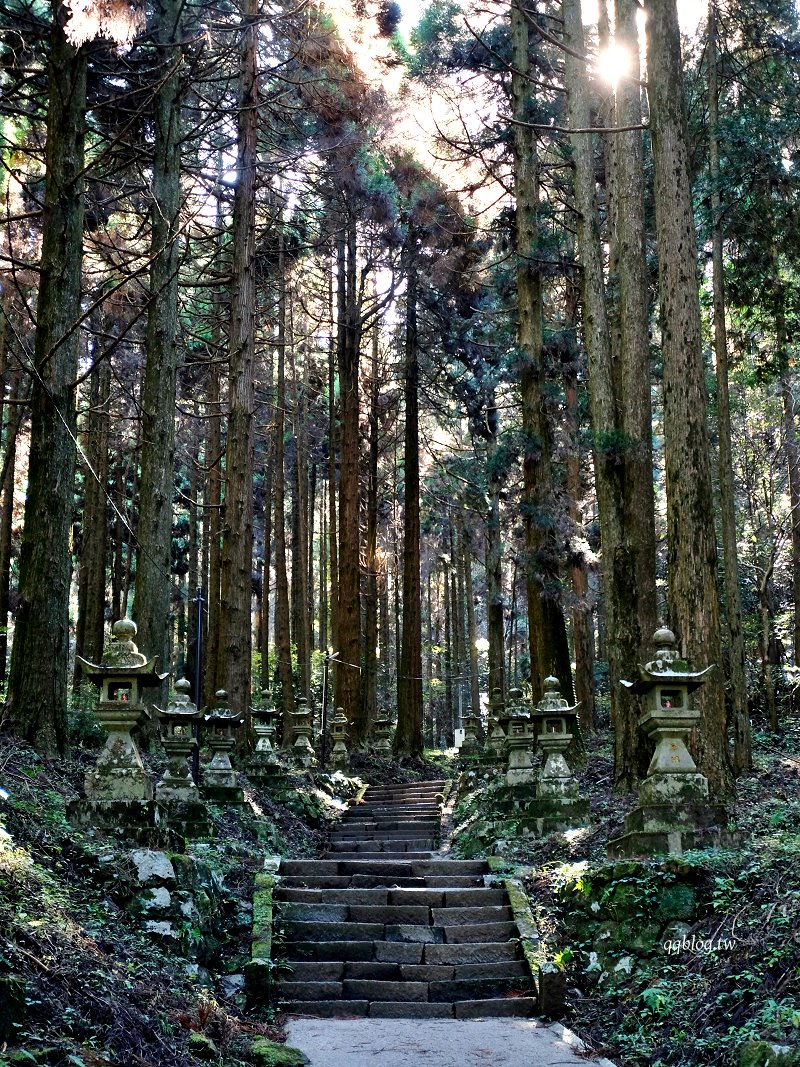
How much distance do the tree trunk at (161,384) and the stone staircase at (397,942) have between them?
12.4 feet

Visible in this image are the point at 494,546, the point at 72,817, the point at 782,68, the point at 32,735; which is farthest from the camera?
the point at 494,546

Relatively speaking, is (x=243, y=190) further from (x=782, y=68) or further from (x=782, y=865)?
(x=782, y=865)

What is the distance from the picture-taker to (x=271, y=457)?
2648 centimetres

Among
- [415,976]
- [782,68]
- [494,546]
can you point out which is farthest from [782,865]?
[494,546]

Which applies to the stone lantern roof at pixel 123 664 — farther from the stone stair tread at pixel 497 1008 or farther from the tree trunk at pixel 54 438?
the stone stair tread at pixel 497 1008

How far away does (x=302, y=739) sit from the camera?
18.7m

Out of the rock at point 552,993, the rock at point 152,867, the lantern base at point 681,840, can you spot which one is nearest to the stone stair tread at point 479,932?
the rock at point 552,993

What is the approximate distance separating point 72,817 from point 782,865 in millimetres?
5182

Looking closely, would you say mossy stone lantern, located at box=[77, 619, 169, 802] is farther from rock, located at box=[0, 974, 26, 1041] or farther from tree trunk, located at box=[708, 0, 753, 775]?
tree trunk, located at box=[708, 0, 753, 775]

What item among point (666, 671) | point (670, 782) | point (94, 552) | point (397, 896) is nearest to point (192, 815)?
point (397, 896)

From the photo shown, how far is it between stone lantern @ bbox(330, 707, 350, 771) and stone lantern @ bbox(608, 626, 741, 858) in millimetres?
13330

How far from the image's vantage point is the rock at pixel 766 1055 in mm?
4332

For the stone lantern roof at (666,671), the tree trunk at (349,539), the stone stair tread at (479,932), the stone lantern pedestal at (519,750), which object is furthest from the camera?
the tree trunk at (349,539)

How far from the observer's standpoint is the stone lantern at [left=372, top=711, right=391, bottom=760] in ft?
78.6
